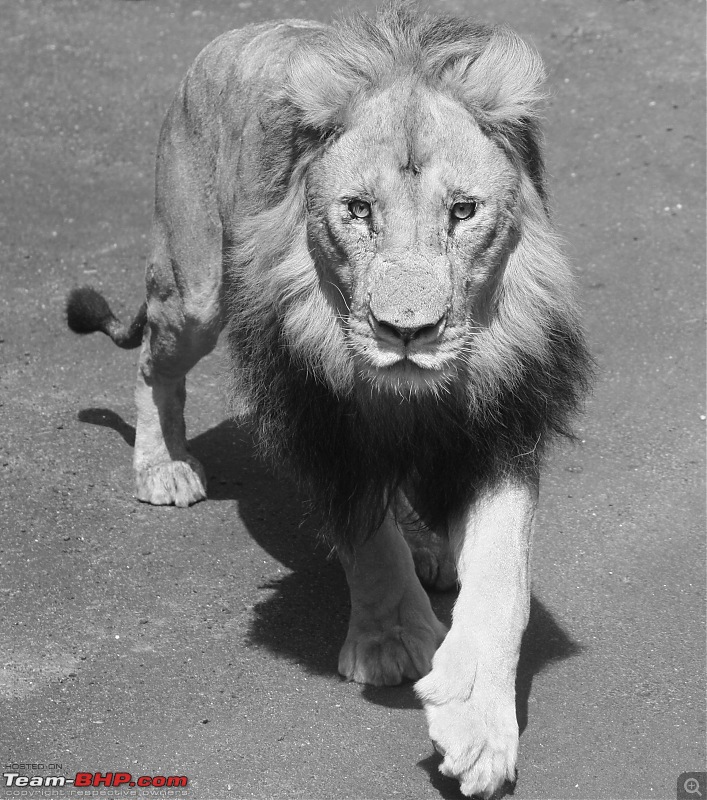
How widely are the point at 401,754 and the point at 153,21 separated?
7.48m

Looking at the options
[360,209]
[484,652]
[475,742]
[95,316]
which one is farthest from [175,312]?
[475,742]

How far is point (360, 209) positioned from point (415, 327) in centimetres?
35

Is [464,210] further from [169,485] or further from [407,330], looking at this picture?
[169,485]

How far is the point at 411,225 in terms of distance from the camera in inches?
118

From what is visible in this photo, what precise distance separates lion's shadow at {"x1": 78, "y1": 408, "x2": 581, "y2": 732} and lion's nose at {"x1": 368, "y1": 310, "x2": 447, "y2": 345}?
45.5 inches

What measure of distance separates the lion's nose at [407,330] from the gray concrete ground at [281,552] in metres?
1.12

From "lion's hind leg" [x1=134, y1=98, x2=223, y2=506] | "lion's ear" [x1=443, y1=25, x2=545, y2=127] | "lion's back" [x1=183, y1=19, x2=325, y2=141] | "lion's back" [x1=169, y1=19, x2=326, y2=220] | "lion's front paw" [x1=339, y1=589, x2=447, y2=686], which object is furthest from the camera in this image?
"lion's hind leg" [x1=134, y1=98, x2=223, y2=506]

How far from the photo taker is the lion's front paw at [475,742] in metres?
2.96

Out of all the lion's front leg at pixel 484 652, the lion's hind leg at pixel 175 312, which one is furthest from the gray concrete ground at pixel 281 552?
the lion's front leg at pixel 484 652

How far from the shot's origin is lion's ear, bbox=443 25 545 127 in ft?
10.4

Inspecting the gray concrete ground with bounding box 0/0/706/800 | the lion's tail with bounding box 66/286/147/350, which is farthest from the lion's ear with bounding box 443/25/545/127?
the lion's tail with bounding box 66/286/147/350

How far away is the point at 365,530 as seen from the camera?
3678 millimetres

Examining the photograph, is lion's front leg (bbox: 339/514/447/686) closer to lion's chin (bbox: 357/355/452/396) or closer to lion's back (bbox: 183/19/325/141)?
lion's chin (bbox: 357/355/452/396)

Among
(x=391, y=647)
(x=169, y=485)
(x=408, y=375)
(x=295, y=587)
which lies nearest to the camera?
(x=408, y=375)
